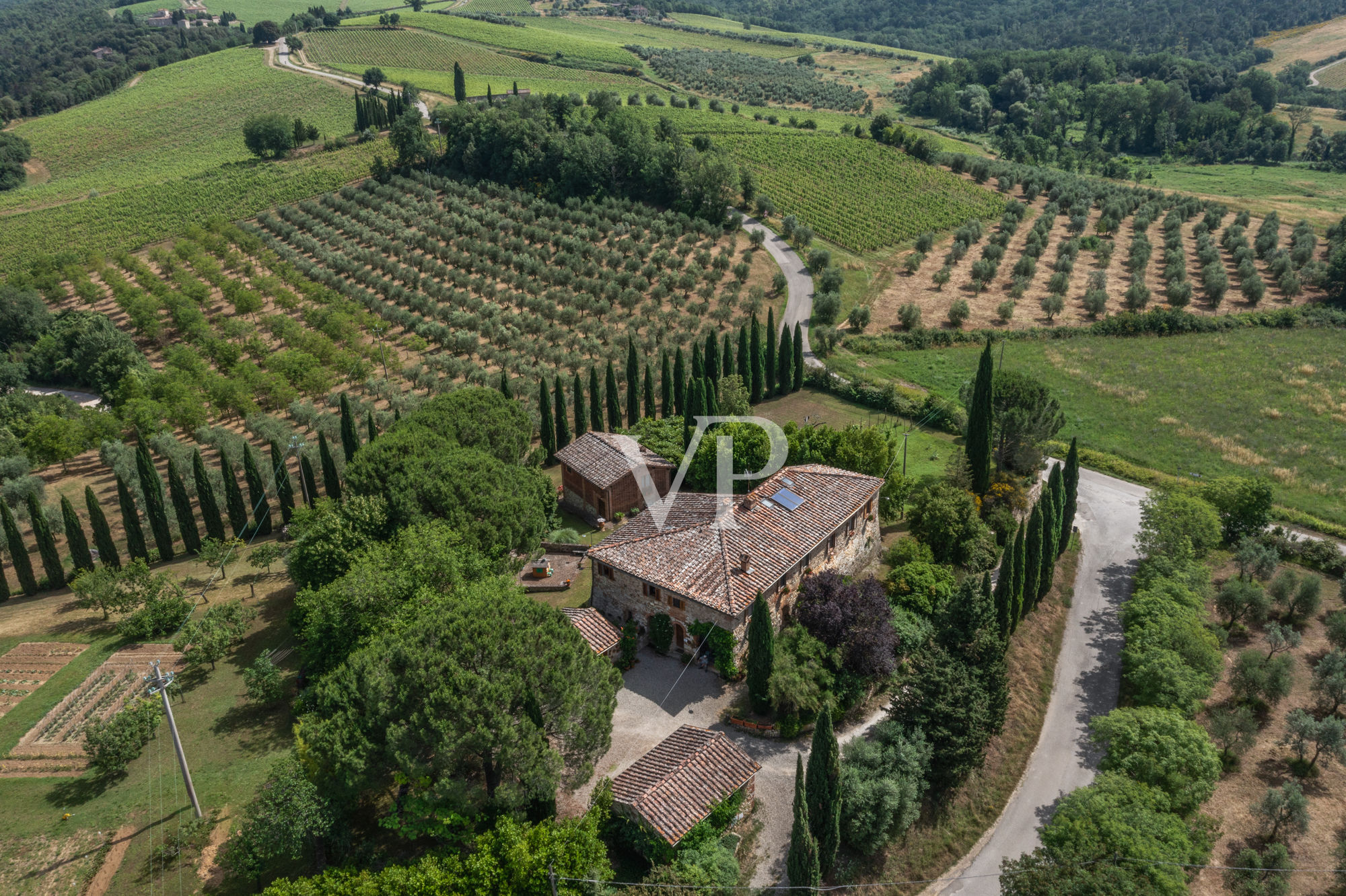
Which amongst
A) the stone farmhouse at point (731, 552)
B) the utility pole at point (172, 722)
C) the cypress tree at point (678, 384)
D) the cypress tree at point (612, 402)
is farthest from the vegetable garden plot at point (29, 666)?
the cypress tree at point (678, 384)

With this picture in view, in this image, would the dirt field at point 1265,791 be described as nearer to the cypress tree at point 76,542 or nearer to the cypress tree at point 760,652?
the cypress tree at point 760,652

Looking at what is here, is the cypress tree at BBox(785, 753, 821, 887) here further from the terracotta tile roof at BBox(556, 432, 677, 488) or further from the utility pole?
the terracotta tile roof at BBox(556, 432, 677, 488)

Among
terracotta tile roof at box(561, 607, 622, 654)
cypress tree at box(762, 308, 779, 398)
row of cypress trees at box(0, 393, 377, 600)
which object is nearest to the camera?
terracotta tile roof at box(561, 607, 622, 654)

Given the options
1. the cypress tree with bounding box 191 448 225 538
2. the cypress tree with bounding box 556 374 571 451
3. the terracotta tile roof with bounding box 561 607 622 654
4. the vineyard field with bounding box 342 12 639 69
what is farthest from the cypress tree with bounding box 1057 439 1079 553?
the vineyard field with bounding box 342 12 639 69

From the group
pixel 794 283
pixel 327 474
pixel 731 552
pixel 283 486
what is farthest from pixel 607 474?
pixel 794 283

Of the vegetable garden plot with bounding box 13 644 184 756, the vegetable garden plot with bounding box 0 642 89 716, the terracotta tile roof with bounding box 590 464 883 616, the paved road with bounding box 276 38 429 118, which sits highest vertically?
the paved road with bounding box 276 38 429 118
